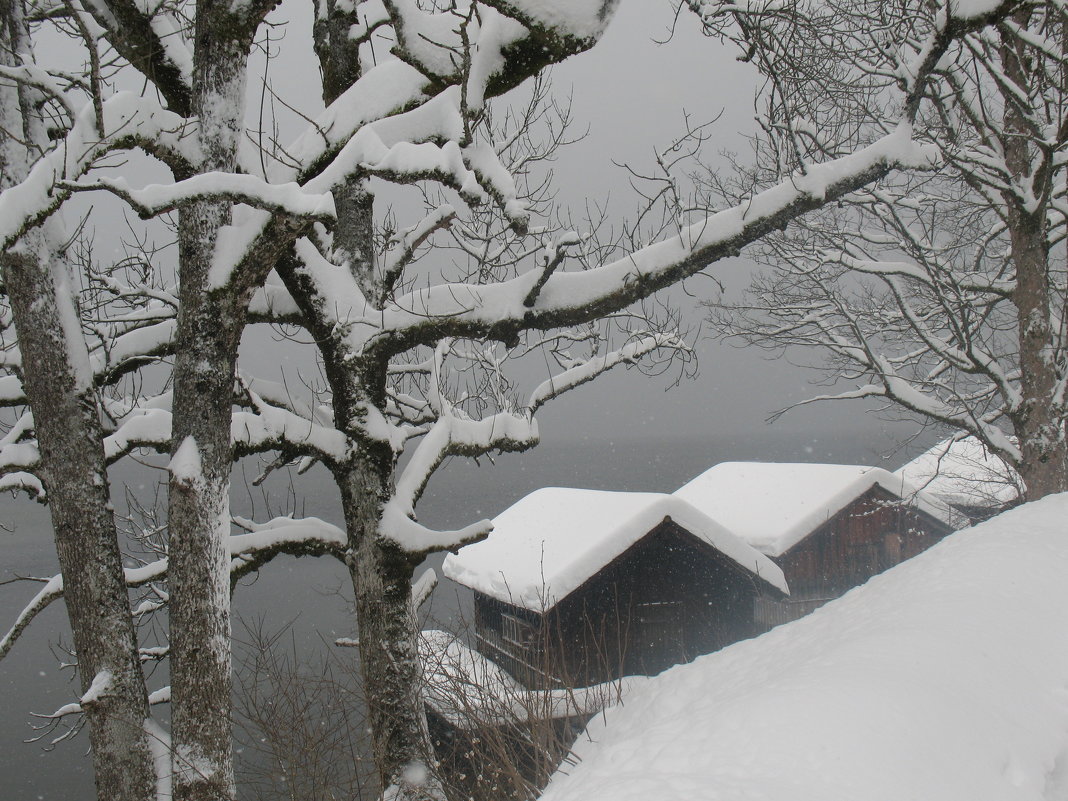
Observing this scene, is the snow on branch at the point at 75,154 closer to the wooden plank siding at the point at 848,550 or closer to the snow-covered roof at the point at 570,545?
the snow-covered roof at the point at 570,545

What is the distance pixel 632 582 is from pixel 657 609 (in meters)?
0.90

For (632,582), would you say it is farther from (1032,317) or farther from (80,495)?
(80,495)

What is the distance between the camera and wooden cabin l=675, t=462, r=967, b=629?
886 inches

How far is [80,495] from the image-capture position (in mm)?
5086

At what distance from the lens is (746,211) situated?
4984 mm

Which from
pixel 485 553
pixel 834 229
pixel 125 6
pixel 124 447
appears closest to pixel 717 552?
pixel 485 553

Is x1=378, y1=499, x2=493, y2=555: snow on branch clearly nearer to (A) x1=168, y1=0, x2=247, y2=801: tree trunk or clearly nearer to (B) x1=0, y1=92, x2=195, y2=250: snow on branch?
(A) x1=168, y1=0, x2=247, y2=801: tree trunk

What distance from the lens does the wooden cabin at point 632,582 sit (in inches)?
594

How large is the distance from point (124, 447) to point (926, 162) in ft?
21.3

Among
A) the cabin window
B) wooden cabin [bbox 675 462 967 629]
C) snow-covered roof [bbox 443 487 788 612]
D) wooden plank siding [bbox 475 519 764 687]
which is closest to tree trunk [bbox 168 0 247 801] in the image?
snow-covered roof [bbox 443 487 788 612]

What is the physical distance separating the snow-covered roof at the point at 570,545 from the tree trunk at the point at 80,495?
8260 mm

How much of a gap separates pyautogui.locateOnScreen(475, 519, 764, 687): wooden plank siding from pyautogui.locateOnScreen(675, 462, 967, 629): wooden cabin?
18.6 ft

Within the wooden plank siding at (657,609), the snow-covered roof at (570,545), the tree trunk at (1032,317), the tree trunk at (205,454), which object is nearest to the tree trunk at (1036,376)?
the tree trunk at (1032,317)

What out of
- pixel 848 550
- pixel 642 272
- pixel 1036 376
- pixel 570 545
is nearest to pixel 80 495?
pixel 642 272
